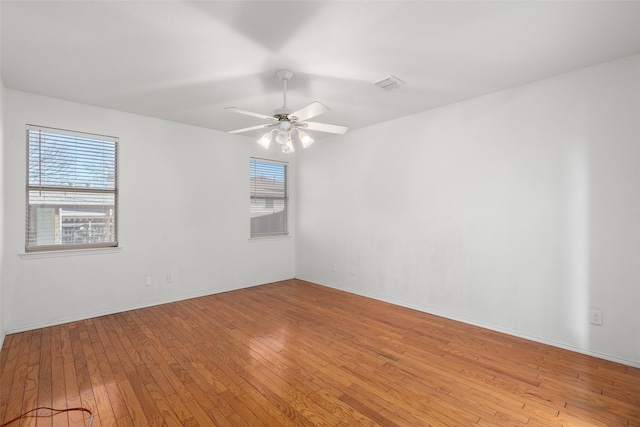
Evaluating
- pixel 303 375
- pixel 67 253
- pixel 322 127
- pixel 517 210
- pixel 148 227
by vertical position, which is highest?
pixel 322 127

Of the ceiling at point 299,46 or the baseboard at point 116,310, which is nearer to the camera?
the ceiling at point 299,46

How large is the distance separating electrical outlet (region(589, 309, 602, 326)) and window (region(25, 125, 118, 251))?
203 inches

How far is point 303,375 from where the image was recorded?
7.56ft

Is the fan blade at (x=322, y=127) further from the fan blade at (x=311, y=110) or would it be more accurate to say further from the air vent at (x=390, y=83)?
the air vent at (x=390, y=83)

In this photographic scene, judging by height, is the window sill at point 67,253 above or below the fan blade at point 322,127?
below

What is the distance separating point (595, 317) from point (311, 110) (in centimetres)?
307

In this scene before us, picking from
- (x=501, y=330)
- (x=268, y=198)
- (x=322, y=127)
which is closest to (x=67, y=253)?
(x=268, y=198)

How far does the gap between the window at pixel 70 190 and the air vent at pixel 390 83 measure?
3.31 meters

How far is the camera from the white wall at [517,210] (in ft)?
8.21

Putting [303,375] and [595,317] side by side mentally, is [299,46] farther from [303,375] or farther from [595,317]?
[595,317]

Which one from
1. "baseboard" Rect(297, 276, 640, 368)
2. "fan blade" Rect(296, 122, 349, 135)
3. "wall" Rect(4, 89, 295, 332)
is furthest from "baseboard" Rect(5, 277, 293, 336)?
"fan blade" Rect(296, 122, 349, 135)

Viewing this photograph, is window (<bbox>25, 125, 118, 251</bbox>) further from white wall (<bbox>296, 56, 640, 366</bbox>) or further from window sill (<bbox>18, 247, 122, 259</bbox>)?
white wall (<bbox>296, 56, 640, 366</bbox>)

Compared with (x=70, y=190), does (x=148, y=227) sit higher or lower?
lower

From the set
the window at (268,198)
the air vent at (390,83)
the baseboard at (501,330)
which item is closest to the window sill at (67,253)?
the window at (268,198)
